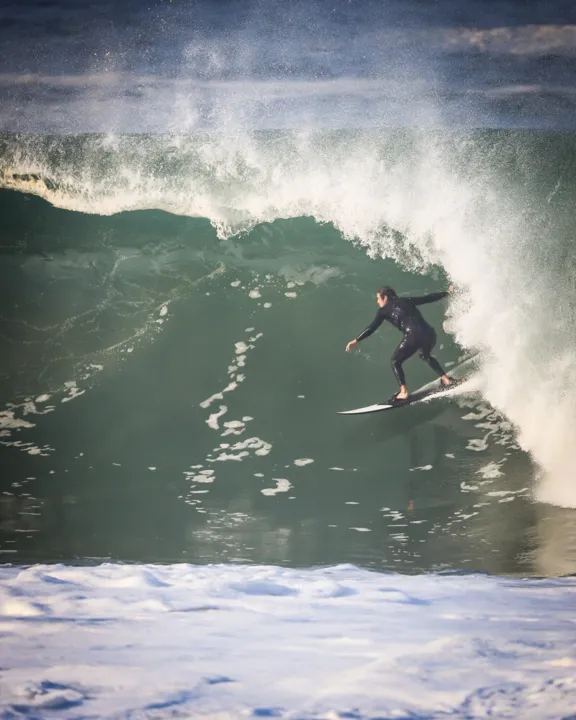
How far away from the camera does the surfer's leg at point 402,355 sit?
10.6 ft

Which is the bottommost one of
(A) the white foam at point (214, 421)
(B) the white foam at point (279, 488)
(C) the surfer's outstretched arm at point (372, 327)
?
(B) the white foam at point (279, 488)

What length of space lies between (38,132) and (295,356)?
58.2 inches

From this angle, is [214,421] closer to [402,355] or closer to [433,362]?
[402,355]

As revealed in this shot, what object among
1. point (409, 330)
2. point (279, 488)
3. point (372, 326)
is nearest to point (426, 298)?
point (409, 330)

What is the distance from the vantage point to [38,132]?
3.28m

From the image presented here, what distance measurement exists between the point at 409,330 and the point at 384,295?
188mm

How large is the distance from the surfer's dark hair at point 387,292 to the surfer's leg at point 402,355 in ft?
0.63

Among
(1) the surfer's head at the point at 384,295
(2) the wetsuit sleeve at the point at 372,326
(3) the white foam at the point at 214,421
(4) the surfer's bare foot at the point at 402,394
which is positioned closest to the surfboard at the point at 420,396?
(4) the surfer's bare foot at the point at 402,394

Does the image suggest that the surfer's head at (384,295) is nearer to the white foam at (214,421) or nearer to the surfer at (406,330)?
the surfer at (406,330)

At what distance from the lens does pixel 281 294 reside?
11.2 ft

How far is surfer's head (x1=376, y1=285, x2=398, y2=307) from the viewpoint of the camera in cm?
327

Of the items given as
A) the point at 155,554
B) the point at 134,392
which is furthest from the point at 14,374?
the point at 155,554

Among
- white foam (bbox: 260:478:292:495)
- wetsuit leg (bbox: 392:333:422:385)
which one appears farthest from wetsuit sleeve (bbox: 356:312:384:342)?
white foam (bbox: 260:478:292:495)

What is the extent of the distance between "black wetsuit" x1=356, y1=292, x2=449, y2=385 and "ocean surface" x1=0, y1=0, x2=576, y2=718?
0.04 meters
